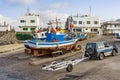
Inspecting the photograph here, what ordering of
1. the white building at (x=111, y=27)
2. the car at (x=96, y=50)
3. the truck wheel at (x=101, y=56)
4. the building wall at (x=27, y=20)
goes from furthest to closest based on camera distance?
the white building at (x=111, y=27), the building wall at (x=27, y=20), the truck wheel at (x=101, y=56), the car at (x=96, y=50)

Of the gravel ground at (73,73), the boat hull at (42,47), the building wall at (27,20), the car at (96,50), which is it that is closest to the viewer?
the gravel ground at (73,73)

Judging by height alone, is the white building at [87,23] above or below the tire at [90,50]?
above

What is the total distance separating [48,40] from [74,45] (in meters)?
4.29

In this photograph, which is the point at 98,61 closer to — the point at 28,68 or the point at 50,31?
the point at 28,68

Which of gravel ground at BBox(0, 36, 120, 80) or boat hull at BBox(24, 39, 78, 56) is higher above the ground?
boat hull at BBox(24, 39, 78, 56)

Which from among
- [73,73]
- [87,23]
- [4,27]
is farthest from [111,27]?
[73,73]

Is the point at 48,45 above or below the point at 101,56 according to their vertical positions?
above

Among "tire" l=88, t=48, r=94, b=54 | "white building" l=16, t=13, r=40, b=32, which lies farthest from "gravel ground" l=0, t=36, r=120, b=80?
"white building" l=16, t=13, r=40, b=32

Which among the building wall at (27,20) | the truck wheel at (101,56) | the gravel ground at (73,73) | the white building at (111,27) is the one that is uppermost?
the building wall at (27,20)

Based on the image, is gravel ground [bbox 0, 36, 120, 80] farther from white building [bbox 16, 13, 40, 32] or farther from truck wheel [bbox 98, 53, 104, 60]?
white building [bbox 16, 13, 40, 32]

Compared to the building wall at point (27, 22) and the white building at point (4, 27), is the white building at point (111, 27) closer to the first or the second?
the building wall at point (27, 22)

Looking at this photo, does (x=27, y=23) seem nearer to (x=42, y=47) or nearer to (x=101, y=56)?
(x=42, y=47)

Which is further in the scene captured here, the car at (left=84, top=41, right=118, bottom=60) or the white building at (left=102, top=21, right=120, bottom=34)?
the white building at (left=102, top=21, right=120, bottom=34)

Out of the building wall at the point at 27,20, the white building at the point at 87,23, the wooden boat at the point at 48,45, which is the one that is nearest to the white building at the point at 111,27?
the white building at the point at 87,23
